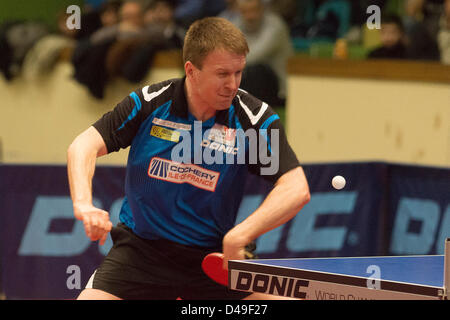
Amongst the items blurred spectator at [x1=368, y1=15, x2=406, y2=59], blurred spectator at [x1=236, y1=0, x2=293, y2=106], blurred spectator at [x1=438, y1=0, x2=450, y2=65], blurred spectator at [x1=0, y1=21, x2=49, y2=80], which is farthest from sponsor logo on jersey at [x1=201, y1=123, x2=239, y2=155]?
blurred spectator at [x1=0, y1=21, x2=49, y2=80]

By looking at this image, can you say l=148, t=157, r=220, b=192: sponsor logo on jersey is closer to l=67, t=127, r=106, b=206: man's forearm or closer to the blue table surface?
l=67, t=127, r=106, b=206: man's forearm

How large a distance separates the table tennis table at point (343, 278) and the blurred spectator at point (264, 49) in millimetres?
4342

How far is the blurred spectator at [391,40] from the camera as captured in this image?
786 centimetres

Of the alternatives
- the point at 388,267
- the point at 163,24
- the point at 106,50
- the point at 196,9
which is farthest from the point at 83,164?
the point at 196,9

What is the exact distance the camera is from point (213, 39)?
3.59m

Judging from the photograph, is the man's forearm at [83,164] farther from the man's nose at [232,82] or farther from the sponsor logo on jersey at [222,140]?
the man's nose at [232,82]

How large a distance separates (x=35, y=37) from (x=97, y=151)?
642 centimetres

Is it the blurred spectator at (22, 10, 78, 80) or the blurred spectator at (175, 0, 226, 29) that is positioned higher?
the blurred spectator at (175, 0, 226, 29)

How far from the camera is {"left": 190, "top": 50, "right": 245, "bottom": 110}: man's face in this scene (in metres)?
3.58

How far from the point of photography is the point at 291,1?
10133mm

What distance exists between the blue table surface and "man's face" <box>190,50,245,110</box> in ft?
2.35

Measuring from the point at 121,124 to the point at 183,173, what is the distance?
1.15ft
